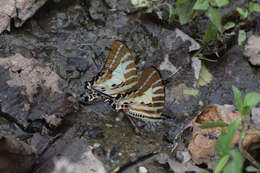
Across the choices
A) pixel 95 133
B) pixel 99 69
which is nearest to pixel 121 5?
pixel 99 69

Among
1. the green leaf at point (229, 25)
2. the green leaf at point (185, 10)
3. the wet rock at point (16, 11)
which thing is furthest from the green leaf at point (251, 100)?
the wet rock at point (16, 11)

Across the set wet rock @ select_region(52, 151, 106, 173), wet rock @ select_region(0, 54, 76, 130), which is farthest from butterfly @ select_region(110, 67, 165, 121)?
wet rock @ select_region(52, 151, 106, 173)

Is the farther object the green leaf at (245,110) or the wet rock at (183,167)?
the wet rock at (183,167)

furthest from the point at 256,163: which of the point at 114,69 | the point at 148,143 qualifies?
the point at 114,69

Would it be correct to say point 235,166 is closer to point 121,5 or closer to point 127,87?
point 127,87

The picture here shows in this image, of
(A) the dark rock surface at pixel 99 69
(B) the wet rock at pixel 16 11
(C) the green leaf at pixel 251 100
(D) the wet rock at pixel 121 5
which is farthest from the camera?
(D) the wet rock at pixel 121 5

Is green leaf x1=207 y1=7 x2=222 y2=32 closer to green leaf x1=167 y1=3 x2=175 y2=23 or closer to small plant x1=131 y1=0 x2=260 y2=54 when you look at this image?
small plant x1=131 y1=0 x2=260 y2=54

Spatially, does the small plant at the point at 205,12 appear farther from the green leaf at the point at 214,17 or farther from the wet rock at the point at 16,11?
the wet rock at the point at 16,11

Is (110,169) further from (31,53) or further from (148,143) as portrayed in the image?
(31,53)
